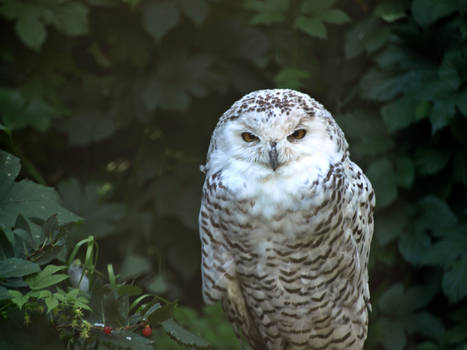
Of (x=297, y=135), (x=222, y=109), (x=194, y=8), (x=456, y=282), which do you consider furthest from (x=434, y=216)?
(x=194, y=8)

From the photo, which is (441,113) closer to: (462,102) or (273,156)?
(462,102)

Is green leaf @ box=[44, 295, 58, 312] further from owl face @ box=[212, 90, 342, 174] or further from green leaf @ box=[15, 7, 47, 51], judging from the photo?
green leaf @ box=[15, 7, 47, 51]

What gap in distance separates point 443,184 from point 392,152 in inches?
9.9

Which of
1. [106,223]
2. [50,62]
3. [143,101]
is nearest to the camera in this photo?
[106,223]

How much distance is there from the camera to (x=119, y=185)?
9.28 ft

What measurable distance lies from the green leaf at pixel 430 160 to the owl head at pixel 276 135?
38.6 inches

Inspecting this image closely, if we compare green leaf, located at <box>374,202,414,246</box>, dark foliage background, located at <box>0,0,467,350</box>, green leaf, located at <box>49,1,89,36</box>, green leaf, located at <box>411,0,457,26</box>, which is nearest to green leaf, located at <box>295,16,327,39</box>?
dark foliage background, located at <box>0,0,467,350</box>

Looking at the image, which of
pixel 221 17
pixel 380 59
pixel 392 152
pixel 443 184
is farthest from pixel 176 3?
pixel 443 184

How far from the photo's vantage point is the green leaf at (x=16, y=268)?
3.63 feet

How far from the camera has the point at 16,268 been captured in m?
1.12

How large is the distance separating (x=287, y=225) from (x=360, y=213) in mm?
268

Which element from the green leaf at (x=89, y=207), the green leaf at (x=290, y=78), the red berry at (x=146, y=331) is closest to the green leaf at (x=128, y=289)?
the red berry at (x=146, y=331)

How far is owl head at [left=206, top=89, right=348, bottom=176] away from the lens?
1401 millimetres

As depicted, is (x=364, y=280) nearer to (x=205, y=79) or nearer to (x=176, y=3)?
(x=205, y=79)
